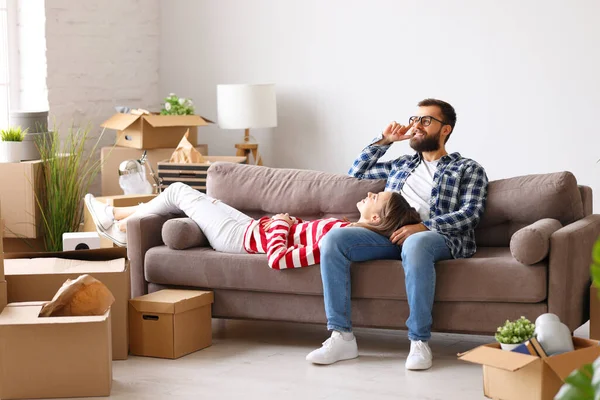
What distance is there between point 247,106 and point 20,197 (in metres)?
1.49

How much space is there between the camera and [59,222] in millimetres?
4781

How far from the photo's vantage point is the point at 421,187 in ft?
12.1

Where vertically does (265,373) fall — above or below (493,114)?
below

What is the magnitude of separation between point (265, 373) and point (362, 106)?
2615mm

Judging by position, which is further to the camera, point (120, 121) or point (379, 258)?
point (120, 121)

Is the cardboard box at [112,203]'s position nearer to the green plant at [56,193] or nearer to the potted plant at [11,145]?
the green plant at [56,193]

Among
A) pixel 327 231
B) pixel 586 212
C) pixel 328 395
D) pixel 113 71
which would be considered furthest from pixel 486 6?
pixel 328 395

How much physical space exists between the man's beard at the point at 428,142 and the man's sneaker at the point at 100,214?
1.61m

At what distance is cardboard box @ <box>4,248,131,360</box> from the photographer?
11.0 ft

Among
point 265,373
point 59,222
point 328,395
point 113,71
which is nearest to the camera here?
point 328,395

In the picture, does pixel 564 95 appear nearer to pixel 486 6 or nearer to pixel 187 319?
pixel 486 6

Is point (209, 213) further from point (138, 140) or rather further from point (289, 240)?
point (138, 140)

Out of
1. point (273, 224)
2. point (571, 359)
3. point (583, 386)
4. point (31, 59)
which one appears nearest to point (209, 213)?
point (273, 224)

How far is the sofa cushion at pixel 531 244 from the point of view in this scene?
3.18 m
